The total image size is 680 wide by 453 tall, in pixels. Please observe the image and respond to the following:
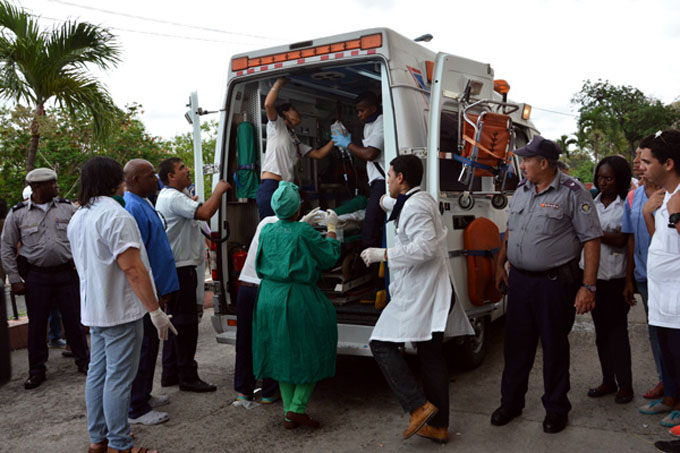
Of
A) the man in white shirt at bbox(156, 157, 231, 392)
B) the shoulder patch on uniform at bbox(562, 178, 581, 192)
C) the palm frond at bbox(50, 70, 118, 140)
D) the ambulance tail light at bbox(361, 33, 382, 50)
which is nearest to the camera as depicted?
the shoulder patch on uniform at bbox(562, 178, 581, 192)

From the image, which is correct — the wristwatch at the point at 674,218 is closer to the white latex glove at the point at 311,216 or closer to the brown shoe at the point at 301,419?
the white latex glove at the point at 311,216

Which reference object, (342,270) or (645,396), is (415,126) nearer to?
(342,270)

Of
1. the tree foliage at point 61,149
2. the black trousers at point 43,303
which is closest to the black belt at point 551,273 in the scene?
the black trousers at point 43,303

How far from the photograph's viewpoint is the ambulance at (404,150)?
4.15 metres

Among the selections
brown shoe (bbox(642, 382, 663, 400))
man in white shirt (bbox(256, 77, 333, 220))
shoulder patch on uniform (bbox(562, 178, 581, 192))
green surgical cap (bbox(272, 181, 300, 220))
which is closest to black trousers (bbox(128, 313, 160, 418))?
green surgical cap (bbox(272, 181, 300, 220))

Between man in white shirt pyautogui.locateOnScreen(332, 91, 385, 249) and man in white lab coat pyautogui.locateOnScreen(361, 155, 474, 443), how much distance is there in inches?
38.3

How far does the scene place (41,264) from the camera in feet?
17.1

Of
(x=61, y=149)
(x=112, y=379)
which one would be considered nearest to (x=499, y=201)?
(x=112, y=379)

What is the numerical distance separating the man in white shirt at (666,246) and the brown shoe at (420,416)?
133 centimetres

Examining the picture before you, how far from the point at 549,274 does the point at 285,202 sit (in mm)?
1753

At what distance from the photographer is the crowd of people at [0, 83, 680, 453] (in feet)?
11.1

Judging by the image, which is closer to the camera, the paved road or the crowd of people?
the crowd of people

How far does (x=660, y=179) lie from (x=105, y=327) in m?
3.31

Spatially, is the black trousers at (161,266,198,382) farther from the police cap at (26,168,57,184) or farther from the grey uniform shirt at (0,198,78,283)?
the police cap at (26,168,57,184)
